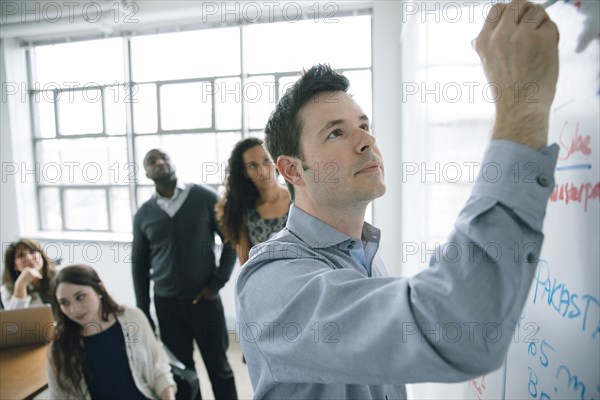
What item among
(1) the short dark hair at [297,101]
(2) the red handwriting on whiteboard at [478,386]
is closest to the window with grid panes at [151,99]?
(1) the short dark hair at [297,101]

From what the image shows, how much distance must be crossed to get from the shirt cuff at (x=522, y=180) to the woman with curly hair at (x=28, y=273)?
3.00 meters

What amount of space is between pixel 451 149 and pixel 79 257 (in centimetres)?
483

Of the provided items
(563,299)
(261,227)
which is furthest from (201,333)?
(563,299)

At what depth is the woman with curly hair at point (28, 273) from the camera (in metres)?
2.65

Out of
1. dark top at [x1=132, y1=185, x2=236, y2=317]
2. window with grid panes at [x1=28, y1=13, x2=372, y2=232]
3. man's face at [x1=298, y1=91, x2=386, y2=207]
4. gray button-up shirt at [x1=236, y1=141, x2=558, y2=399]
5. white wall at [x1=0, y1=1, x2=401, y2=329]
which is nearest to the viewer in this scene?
gray button-up shirt at [x1=236, y1=141, x2=558, y2=399]

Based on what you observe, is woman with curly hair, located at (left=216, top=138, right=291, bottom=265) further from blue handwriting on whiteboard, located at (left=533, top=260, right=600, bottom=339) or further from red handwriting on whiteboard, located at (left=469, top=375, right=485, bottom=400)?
blue handwriting on whiteboard, located at (left=533, top=260, right=600, bottom=339)

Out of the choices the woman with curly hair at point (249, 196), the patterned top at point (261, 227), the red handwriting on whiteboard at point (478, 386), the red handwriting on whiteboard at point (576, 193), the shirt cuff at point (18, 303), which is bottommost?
the shirt cuff at point (18, 303)

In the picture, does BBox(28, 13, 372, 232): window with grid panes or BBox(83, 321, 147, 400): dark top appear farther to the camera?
BBox(28, 13, 372, 232): window with grid panes

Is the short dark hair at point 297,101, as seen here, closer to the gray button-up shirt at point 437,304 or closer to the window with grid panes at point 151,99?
the gray button-up shirt at point 437,304

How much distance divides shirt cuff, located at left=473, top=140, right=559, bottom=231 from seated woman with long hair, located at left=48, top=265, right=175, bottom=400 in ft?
6.16

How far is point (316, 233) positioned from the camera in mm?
821

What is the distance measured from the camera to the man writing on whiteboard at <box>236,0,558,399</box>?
44cm

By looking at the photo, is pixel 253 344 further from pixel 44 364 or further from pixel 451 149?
pixel 44 364

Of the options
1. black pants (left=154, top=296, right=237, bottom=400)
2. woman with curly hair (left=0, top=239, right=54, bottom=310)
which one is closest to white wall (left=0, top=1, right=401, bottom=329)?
black pants (left=154, top=296, right=237, bottom=400)
